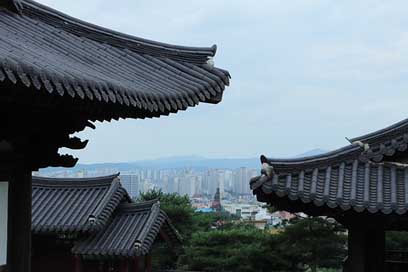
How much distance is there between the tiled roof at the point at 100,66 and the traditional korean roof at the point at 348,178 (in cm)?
146

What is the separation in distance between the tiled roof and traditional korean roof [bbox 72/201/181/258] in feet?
32.8

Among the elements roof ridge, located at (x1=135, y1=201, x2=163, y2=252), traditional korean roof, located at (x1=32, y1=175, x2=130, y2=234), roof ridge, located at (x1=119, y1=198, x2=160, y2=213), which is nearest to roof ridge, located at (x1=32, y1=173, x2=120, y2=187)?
traditional korean roof, located at (x1=32, y1=175, x2=130, y2=234)

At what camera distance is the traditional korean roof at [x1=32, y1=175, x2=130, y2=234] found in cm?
1540

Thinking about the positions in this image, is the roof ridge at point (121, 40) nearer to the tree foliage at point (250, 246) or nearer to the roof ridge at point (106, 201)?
the roof ridge at point (106, 201)

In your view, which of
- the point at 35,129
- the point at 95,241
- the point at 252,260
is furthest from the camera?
the point at 252,260

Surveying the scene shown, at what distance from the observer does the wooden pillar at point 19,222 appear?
185 inches

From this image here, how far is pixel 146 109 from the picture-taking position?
436cm

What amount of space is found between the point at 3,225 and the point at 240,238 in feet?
52.4

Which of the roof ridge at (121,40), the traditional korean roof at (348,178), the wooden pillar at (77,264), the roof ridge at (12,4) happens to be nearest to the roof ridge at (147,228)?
the wooden pillar at (77,264)

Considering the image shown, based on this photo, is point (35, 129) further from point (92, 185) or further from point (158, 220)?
point (92, 185)

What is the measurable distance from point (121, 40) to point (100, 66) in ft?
3.28

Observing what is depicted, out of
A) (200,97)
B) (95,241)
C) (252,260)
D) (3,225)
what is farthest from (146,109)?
(252,260)

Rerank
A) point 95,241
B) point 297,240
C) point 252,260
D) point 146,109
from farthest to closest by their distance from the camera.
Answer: point 252,260 → point 297,240 → point 95,241 → point 146,109

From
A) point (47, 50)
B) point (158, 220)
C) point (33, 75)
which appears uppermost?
point (47, 50)
